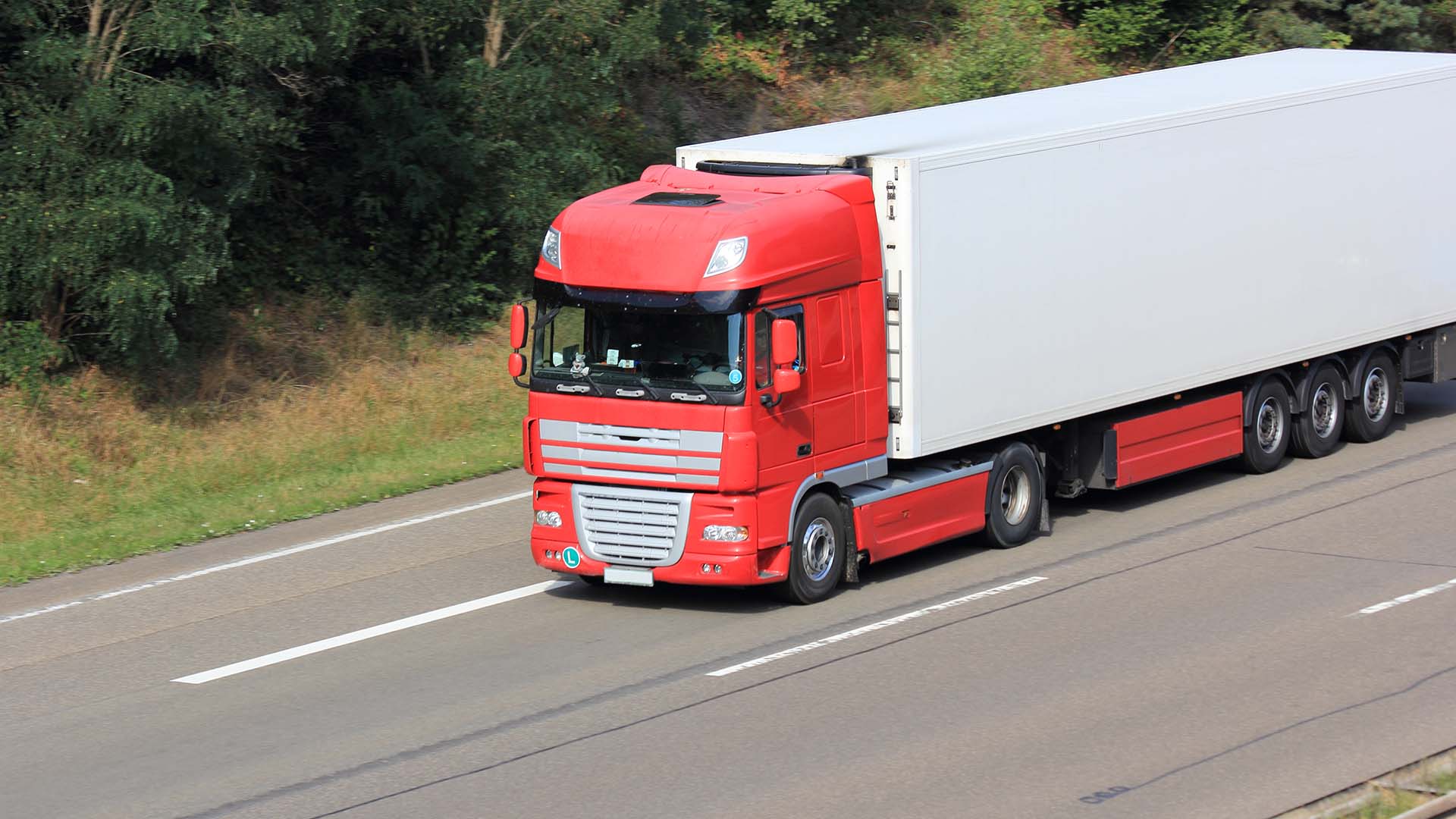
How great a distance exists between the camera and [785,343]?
41.0 ft

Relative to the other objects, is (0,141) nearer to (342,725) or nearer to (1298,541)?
(342,725)

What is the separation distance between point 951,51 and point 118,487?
17641 mm

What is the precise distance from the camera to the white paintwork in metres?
13.7

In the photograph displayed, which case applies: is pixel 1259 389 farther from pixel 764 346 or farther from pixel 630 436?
pixel 630 436

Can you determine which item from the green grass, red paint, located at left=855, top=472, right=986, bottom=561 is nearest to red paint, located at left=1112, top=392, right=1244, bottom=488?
red paint, located at left=855, top=472, right=986, bottom=561

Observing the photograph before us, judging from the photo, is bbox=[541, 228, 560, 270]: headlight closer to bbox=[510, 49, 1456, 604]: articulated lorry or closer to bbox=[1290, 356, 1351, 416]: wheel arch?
bbox=[510, 49, 1456, 604]: articulated lorry

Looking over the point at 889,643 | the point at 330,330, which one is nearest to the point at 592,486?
the point at 889,643

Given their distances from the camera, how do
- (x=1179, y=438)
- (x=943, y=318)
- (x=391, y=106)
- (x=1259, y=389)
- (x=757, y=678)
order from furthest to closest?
(x=391, y=106)
(x=1259, y=389)
(x=1179, y=438)
(x=943, y=318)
(x=757, y=678)

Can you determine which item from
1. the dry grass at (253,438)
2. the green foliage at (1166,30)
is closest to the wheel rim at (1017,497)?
the dry grass at (253,438)

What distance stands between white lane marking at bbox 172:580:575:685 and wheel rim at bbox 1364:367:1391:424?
9.31 metres

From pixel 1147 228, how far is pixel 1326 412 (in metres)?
4.04

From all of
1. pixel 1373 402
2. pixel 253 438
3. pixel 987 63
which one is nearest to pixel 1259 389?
pixel 1373 402

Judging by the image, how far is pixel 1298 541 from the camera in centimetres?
1464

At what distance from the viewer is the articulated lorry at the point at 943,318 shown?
41.7 feet
